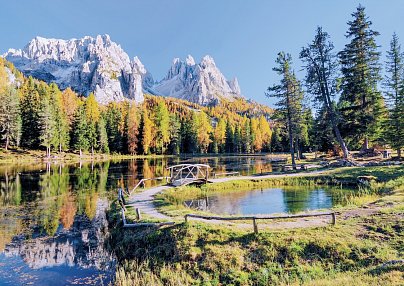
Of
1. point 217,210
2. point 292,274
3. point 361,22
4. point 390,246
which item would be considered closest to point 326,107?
point 361,22

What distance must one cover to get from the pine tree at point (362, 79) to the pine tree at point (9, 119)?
268 feet

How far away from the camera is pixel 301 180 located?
32.3m

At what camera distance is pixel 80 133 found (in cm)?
8944

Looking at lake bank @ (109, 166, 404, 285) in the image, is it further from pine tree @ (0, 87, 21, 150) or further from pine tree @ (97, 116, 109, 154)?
pine tree @ (97, 116, 109, 154)

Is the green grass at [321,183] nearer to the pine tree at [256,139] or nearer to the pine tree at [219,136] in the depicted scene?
the pine tree at [219,136]

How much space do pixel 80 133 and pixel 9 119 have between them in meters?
19.1

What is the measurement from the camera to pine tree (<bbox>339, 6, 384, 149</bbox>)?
40625 mm

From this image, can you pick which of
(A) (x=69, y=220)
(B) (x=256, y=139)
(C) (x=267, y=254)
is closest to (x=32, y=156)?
(A) (x=69, y=220)

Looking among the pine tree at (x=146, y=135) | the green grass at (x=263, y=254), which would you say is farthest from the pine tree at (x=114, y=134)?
the green grass at (x=263, y=254)

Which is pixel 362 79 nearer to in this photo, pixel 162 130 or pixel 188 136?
pixel 162 130

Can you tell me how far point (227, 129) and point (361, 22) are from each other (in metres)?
95.5

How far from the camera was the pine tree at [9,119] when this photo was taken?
76.9 metres

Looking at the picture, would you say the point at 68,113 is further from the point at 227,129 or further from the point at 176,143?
the point at 227,129

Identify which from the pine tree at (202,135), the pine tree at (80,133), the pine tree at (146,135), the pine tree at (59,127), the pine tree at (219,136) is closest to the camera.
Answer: the pine tree at (59,127)
